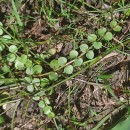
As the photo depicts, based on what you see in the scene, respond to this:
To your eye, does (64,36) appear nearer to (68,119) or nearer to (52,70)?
(52,70)

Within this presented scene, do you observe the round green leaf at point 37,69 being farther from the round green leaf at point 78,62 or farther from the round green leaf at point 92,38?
the round green leaf at point 92,38

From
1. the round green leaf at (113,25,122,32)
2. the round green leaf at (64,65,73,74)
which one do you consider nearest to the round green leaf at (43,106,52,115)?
the round green leaf at (64,65,73,74)

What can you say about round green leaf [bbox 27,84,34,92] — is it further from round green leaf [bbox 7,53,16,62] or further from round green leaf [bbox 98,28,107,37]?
round green leaf [bbox 98,28,107,37]

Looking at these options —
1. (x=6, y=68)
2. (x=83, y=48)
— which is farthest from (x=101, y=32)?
(x=6, y=68)

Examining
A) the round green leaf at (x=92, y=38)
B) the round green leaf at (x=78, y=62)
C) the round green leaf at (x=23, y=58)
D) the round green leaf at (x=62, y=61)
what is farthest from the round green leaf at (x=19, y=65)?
the round green leaf at (x=92, y=38)

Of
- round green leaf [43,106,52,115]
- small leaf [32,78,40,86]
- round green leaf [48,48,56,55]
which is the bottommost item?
round green leaf [43,106,52,115]

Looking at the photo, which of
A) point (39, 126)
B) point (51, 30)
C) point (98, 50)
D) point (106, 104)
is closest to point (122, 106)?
point (106, 104)

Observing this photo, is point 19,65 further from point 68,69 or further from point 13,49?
point 68,69

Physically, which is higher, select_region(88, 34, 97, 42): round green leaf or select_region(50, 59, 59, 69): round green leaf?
select_region(88, 34, 97, 42): round green leaf
